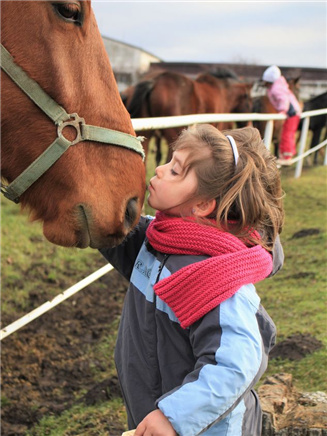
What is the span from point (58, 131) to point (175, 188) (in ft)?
1.27

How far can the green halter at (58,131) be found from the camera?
1.42m

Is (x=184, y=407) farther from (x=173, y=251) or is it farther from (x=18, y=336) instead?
(x=18, y=336)

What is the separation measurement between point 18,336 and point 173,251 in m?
2.19

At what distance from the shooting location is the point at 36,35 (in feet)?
4.58

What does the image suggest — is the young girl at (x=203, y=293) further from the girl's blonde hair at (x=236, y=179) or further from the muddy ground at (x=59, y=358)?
A: the muddy ground at (x=59, y=358)

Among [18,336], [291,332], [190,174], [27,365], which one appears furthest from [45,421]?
[190,174]

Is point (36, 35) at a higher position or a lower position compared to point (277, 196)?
higher

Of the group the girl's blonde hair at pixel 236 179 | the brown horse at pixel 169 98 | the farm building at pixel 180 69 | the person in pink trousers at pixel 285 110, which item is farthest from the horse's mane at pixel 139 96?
the farm building at pixel 180 69

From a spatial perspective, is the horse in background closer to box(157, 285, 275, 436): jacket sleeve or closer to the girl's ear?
the girl's ear

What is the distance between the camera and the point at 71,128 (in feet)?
4.83

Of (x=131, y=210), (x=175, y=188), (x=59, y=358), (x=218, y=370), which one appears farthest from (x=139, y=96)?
(x=218, y=370)

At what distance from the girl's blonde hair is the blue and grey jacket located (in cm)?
16

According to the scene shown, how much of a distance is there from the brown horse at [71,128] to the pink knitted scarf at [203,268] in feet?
0.65

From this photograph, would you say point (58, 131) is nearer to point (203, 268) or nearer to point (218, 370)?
point (203, 268)
